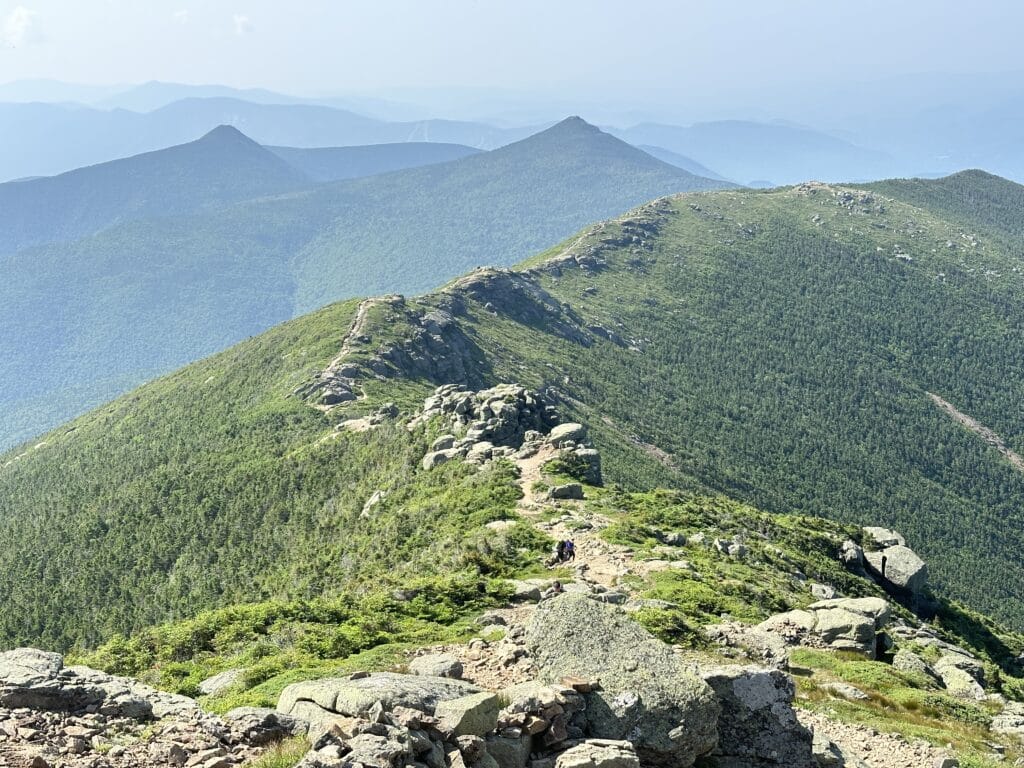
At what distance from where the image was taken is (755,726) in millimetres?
18078

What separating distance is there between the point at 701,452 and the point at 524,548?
12971 cm

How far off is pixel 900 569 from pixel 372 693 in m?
53.2

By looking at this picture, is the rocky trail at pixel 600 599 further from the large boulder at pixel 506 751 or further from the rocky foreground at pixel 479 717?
the large boulder at pixel 506 751

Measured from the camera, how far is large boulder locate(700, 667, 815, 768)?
58.5 ft

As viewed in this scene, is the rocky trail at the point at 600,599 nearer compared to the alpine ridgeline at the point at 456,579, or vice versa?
the alpine ridgeline at the point at 456,579

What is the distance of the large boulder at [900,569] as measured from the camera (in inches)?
2224

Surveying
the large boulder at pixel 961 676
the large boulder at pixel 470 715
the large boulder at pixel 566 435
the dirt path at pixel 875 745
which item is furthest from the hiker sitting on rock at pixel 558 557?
the large boulder at pixel 470 715

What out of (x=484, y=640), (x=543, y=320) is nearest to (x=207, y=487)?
(x=484, y=640)

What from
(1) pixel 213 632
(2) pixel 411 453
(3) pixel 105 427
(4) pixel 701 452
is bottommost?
(4) pixel 701 452

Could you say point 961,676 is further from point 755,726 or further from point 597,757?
point 597,757

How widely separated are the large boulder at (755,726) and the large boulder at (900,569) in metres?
44.4

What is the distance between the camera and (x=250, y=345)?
494 feet

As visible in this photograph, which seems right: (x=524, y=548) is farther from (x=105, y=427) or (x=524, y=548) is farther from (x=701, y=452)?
(x=701, y=452)

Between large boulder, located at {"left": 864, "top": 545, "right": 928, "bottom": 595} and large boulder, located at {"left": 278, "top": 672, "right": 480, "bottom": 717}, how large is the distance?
164ft
